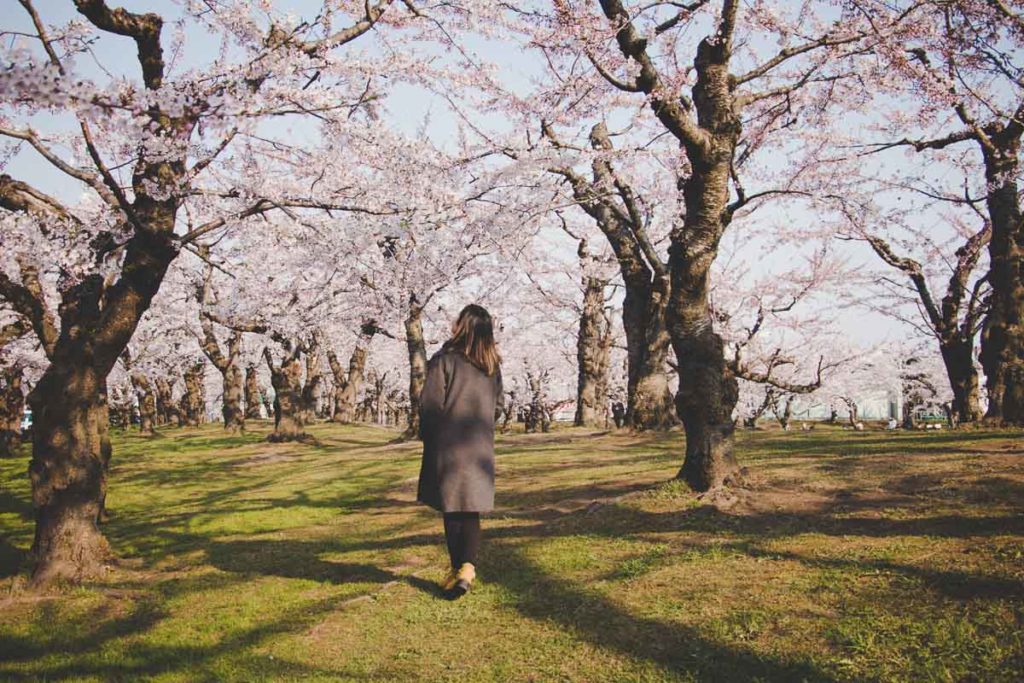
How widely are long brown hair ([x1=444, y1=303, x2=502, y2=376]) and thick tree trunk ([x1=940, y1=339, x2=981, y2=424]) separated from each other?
14477mm

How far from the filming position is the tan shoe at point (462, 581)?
17.6 feet

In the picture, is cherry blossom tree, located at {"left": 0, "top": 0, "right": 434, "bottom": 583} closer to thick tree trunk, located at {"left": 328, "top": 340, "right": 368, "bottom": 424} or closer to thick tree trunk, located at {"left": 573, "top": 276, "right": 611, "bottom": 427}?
thick tree trunk, located at {"left": 573, "top": 276, "right": 611, "bottom": 427}

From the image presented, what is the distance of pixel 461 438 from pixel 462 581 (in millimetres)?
1162

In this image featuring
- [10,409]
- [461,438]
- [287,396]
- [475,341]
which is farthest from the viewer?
[10,409]

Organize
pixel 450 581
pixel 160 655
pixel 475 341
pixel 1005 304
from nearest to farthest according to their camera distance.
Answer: pixel 160 655 < pixel 450 581 < pixel 475 341 < pixel 1005 304

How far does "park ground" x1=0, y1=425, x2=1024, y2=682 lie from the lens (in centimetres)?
391

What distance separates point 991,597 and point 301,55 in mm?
8376

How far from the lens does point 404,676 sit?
415 cm

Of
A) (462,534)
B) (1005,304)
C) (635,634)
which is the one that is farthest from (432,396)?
(1005,304)

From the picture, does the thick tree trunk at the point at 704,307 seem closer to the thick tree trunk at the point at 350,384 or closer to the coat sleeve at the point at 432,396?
the coat sleeve at the point at 432,396

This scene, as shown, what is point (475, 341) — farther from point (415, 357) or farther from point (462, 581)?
point (415, 357)

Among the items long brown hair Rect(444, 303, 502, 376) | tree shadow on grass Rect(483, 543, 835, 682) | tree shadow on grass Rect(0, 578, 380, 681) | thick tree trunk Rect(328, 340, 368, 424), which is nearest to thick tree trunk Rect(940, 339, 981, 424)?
tree shadow on grass Rect(483, 543, 835, 682)

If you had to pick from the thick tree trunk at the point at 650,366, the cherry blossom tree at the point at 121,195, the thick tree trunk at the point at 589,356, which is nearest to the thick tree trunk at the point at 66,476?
the cherry blossom tree at the point at 121,195

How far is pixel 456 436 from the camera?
5.32 meters
